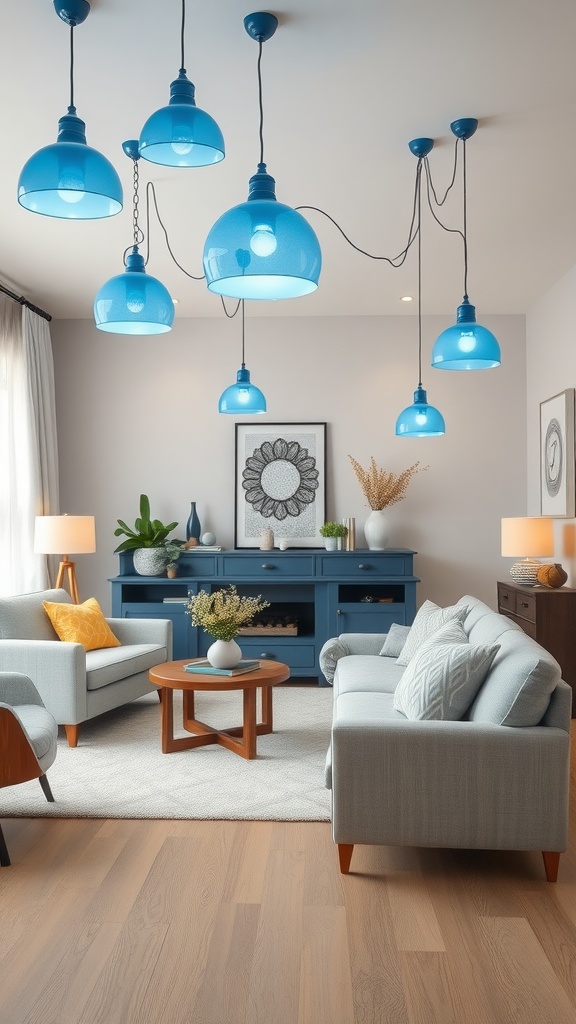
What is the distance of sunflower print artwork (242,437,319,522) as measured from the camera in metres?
6.92

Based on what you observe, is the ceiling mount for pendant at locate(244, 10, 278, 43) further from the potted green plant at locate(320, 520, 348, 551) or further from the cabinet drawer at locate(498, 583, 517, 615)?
the potted green plant at locate(320, 520, 348, 551)

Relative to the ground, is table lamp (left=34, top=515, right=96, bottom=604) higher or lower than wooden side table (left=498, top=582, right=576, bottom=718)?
higher

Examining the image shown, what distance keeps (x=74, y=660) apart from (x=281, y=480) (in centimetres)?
281

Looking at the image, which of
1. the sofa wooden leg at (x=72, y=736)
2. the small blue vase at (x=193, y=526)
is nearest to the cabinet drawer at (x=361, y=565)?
the small blue vase at (x=193, y=526)

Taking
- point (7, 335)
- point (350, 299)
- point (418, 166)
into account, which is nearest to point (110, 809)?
point (418, 166)

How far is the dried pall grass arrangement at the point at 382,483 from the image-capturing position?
6.66 metres

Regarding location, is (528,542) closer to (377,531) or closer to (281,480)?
(377,531)

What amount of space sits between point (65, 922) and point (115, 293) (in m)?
2.00

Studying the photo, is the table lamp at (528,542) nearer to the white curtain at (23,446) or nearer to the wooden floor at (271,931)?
the wooden floor at (271,931)

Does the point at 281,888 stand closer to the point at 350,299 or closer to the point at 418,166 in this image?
the point at 418,166

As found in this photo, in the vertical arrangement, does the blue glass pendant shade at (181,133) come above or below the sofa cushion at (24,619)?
above

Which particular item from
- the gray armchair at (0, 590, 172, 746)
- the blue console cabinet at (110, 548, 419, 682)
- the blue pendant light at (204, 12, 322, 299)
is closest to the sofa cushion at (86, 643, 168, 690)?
the gray armchair at (0, 590, 172, 746)

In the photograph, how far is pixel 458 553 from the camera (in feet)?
22.6

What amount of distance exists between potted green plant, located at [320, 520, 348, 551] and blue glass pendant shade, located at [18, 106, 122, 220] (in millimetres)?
4397
